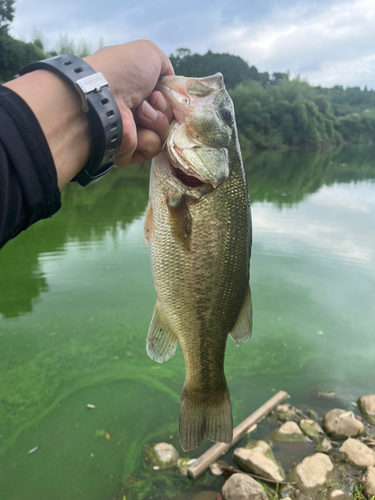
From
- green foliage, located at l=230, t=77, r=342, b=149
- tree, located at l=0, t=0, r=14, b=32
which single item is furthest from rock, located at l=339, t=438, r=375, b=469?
green foliage, located at l=230, t=77, r=342, b=149

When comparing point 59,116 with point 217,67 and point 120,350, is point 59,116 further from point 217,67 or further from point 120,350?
point 217,67

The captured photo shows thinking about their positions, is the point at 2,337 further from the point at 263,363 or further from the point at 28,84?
the point at 28,84

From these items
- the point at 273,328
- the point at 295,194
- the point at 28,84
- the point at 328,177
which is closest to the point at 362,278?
the point at 273,328

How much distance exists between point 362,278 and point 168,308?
605 cm

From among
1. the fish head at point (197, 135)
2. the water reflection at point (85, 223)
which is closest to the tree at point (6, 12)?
the water reflection at point (85, 223)

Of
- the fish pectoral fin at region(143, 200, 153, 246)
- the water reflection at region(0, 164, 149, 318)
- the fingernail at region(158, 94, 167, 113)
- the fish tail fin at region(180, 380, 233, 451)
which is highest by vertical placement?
the fingernail at region(158, 94, 167, 113)

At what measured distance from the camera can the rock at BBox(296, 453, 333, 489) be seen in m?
2.90

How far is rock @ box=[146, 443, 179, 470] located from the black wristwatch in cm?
274

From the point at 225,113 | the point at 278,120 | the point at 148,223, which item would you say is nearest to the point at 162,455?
the point at 148,223

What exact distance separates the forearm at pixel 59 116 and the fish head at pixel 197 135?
0.48m

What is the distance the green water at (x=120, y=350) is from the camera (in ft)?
10.2

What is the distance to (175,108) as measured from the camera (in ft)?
5.58

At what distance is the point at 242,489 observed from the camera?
8.87ft

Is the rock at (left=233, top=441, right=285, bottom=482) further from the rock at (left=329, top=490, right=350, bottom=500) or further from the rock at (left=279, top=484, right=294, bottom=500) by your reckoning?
the rock at (left=329, top=490, right=350, bottom=500)
